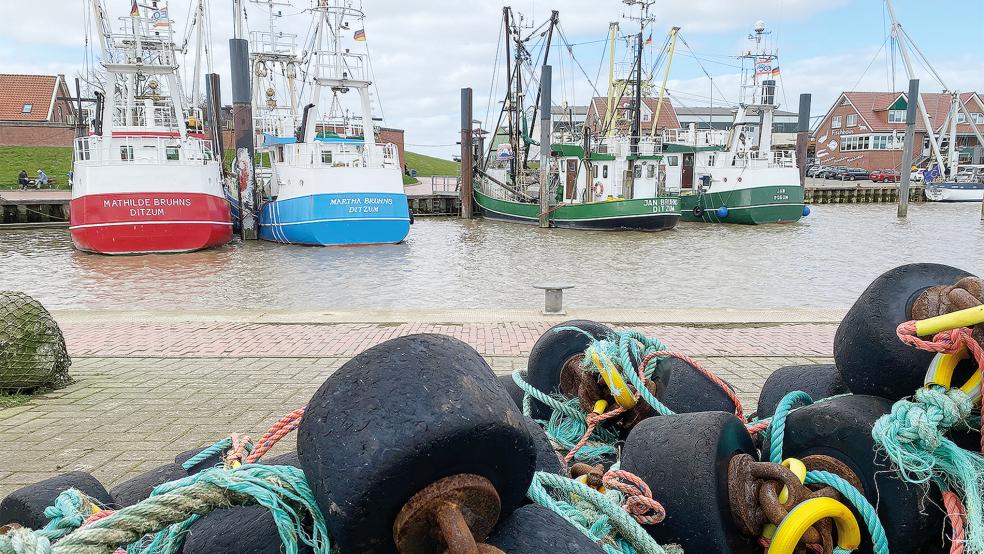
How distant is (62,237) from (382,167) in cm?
1346

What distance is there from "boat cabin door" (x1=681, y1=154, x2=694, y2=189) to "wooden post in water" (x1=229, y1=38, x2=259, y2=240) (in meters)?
21.3

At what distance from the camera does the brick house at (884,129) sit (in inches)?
2486

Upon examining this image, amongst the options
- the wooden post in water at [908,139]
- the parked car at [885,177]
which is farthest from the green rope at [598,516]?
the parked car at [885,177]

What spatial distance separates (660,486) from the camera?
2.02m

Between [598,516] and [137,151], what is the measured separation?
2301 cm

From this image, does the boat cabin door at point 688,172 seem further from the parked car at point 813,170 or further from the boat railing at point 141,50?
the parked car at point 813,170

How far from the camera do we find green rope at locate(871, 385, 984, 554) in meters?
1.79

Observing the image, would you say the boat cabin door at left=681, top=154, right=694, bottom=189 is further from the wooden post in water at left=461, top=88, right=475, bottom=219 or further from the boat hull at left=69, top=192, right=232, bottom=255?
the boat hull at left=69, top=192, right=232, bottom=255

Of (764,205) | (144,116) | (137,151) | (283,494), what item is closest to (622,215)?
(764,205)

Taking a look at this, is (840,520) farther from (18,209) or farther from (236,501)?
(18,209)

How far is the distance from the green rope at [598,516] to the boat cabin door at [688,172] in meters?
34.7

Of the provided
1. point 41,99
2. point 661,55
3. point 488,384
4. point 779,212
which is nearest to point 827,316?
point 488,384

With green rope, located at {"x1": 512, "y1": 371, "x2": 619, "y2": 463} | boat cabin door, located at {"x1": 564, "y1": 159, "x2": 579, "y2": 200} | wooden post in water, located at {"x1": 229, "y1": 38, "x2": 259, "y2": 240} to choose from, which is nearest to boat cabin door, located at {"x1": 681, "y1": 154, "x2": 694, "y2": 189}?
boat cabin door, located at {"x1": 564, "y1": 159, "x2": 579, "y2": 200}

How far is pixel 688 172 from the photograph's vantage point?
35.0 meters
